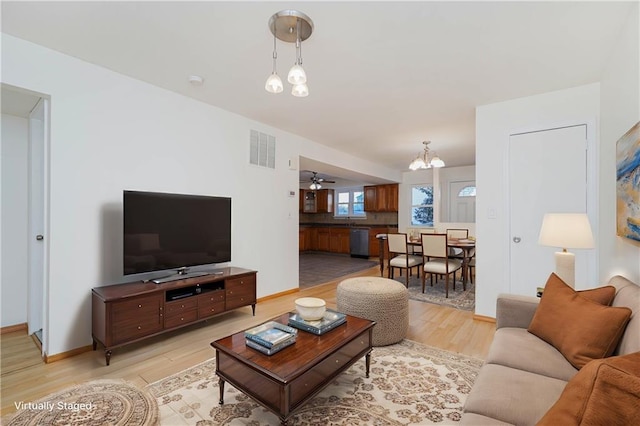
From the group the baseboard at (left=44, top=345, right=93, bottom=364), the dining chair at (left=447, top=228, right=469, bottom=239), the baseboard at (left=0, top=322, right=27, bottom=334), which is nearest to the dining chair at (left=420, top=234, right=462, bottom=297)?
the dining chair at (left=447, top=228, right=469, bottom=239)

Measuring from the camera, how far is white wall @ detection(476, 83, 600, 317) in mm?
3061

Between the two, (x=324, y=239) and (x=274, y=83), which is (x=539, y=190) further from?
(x=324, y=239)

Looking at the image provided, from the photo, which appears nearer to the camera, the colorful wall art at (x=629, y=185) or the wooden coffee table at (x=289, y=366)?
the wooden coffee table at (x=289, y=366)

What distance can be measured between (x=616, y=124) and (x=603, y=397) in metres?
2.47

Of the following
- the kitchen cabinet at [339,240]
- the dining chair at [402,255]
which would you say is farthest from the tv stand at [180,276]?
the kitchen cabinet at [339,240]

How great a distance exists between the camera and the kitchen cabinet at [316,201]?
→ 31.2 ft

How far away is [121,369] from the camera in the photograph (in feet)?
7.23

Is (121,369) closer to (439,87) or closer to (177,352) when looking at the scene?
(177,352)

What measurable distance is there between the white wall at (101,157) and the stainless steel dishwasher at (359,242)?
494 centimetres

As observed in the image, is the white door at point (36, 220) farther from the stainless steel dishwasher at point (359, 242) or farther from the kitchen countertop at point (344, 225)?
the kitchen countertop at point (344, 225)

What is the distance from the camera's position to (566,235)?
2061 mm

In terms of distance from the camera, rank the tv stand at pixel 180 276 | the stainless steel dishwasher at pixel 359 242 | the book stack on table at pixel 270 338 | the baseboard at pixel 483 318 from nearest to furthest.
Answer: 1. the book stack on table at pixel 270 338
2. the tv stand at pixel 180 276
3. the baseboard at pixel 483 318
4. the stainless steel dishwasher at pixel 359 242

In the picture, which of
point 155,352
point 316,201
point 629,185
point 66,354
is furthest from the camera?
point 316,201

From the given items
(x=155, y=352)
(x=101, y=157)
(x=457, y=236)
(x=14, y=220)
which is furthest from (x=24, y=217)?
(x=457, y=236)
